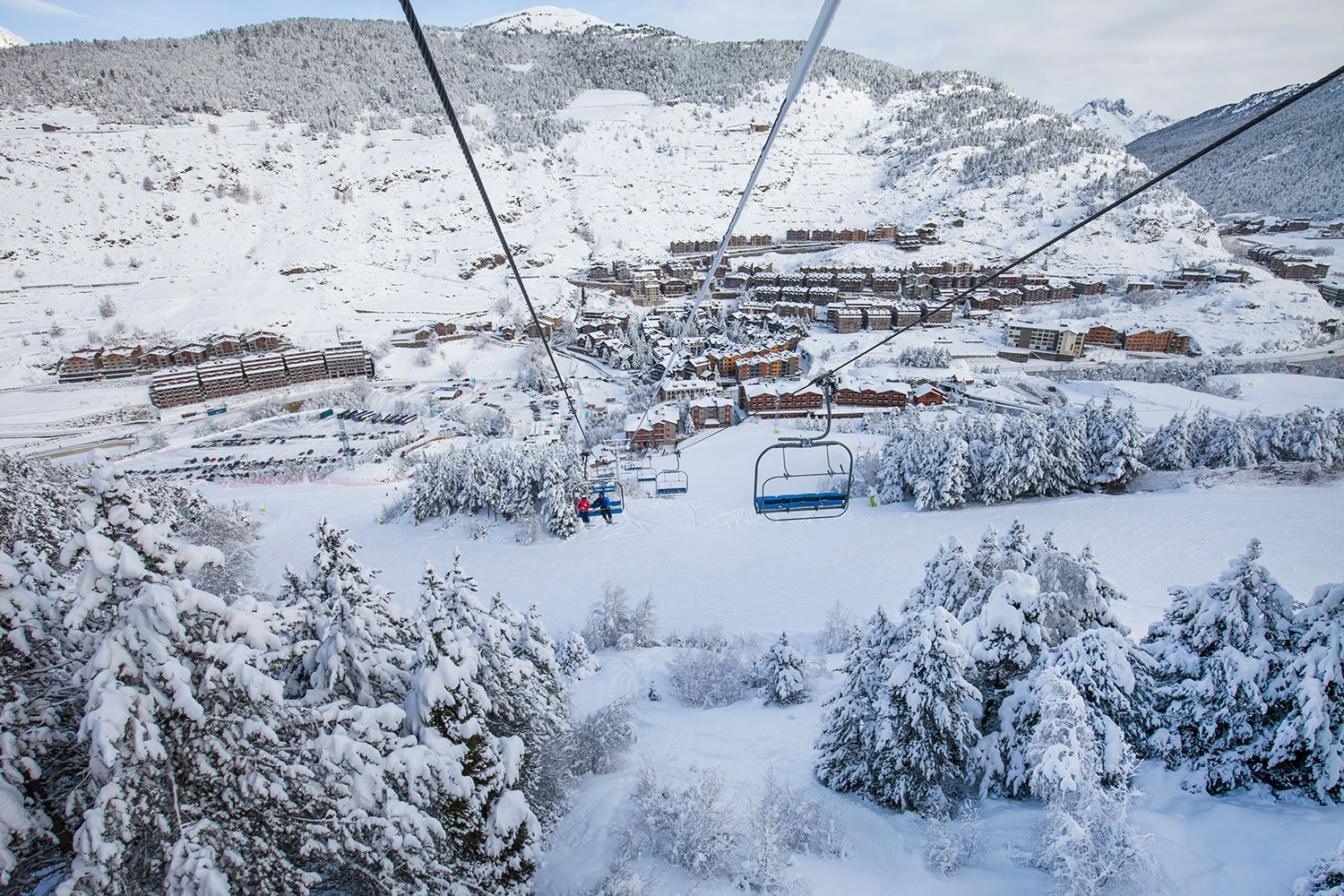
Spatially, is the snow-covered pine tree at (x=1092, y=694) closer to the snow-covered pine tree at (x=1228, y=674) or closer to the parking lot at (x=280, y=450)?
the snow-covered pine tree at (x=1228, y=674)

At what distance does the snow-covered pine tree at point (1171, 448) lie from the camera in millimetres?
25938

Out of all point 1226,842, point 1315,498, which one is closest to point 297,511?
point 1226,842

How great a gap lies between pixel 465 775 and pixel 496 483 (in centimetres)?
2236

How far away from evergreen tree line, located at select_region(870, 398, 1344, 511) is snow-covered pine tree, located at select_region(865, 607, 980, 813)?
1797cm

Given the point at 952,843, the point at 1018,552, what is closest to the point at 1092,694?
the point at 1018,552

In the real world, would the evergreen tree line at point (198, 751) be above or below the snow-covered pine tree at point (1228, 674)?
above

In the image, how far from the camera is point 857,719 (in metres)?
9.24

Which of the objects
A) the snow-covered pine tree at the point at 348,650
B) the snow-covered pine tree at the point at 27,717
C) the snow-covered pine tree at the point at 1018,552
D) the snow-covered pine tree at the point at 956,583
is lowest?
the snow-covered pine tree at the point at 956,583

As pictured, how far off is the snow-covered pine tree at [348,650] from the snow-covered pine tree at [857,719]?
6.64 meters

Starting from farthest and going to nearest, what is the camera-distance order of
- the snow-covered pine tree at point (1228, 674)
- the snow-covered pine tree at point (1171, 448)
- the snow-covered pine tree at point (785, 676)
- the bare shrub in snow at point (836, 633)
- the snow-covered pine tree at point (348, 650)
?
the snow-covered pine tree at point (1171, 448) < the bare shrub in snow at point (836, 633) < the snow-covered pine tree at point (785, 676) < the snow-covered pine tree at point (1228, 674) < the snow-covered pine tree at point (348, 650)

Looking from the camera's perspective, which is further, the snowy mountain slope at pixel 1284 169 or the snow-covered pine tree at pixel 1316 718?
the snowy mountain slope at pixel 1284 169

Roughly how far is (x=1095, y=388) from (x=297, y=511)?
4847 centimetres

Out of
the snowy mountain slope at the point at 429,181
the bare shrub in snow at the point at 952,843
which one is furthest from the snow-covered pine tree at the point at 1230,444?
the snowy mountain slope at the point at 429,181

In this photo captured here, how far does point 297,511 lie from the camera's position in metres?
28.5
